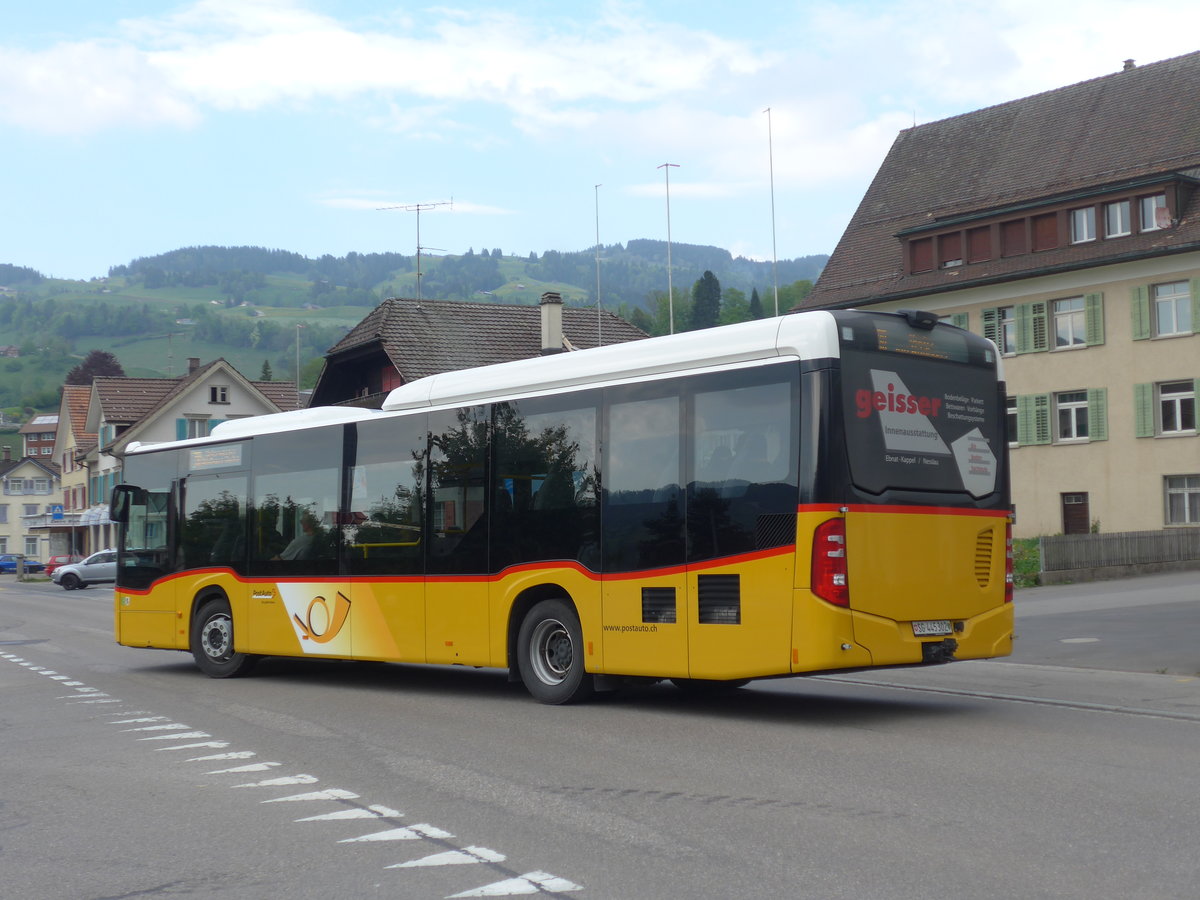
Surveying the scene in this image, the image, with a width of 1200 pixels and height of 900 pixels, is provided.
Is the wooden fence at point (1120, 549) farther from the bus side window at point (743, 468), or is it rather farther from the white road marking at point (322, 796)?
the white road marking at point (322, 796)

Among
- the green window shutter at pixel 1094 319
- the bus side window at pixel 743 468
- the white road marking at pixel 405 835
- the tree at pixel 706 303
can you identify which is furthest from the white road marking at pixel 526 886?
the tree at pixel 706 303

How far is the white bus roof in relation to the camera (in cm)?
1113

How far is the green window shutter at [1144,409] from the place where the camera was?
139 feet

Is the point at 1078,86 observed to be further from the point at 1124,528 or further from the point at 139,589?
Result: the point at 139,589

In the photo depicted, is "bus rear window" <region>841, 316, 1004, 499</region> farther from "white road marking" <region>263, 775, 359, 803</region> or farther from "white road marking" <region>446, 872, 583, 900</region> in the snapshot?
"white road marking" <region>446, 872, 583, 900</region>

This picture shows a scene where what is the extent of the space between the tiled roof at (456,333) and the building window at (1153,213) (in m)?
20.1

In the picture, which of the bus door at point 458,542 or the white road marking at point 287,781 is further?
the bus door at point 458,542

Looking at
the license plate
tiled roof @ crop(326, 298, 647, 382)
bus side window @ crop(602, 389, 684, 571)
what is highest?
tiled roof @ crop(326, 298, 647, 382)

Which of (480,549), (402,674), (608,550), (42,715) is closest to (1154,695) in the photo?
(608,550)

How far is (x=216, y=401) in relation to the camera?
8394 centimetres

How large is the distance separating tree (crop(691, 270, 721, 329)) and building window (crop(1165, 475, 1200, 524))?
89.2m

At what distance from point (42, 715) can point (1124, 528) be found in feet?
119

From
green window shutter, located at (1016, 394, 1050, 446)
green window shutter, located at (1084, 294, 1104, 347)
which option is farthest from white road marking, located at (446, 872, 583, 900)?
green window shutter, located at (1016, 394, 1050, 446)

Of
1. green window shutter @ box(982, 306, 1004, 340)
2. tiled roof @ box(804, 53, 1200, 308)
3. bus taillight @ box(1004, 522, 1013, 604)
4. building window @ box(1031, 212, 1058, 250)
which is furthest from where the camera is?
green window shutter @ box(982, 306, 1004, 340)
